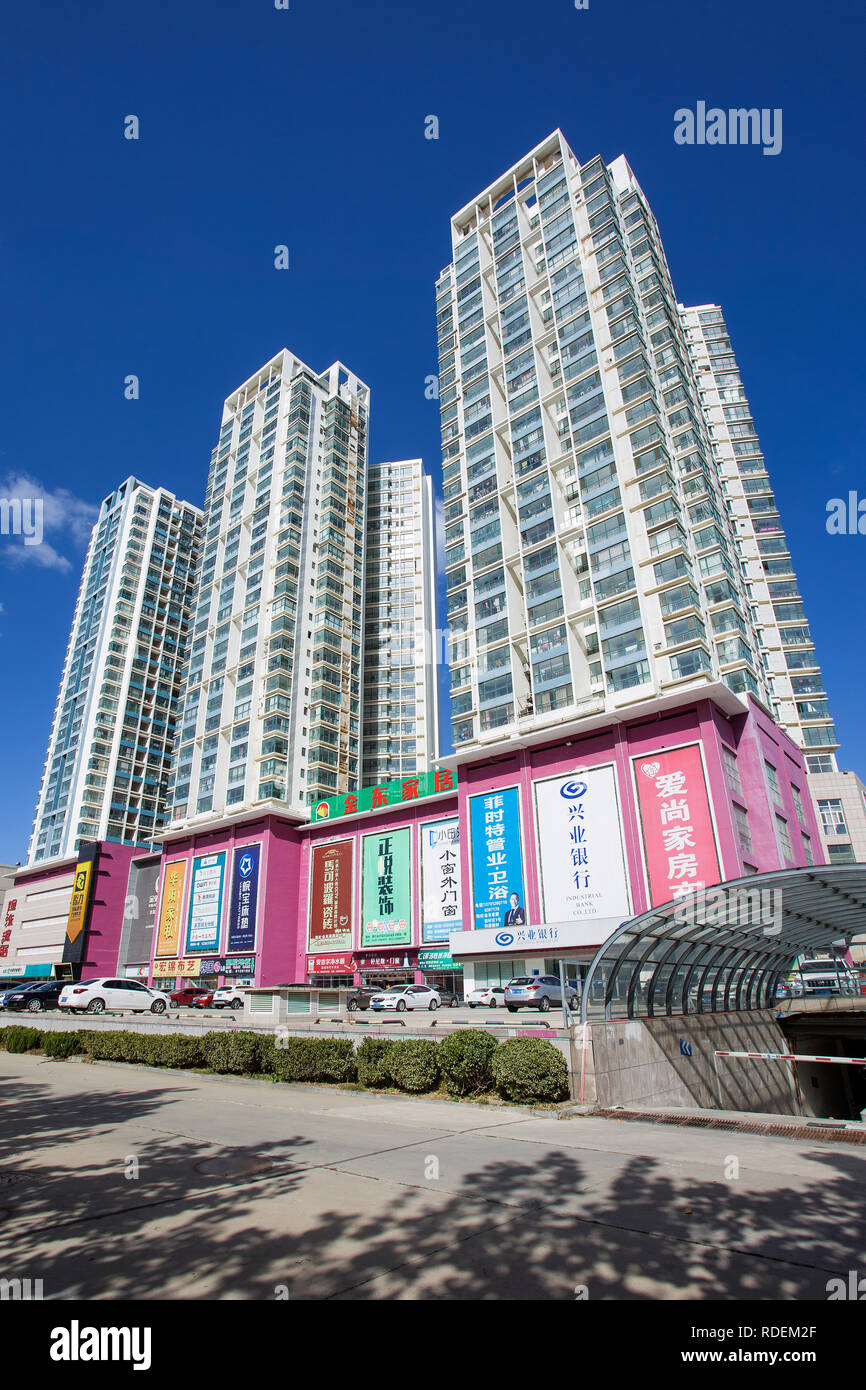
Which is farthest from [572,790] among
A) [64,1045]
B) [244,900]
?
[244,900]

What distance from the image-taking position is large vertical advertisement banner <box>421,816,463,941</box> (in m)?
48.9

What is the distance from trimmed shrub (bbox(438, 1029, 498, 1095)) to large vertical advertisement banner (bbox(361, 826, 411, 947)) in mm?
37379

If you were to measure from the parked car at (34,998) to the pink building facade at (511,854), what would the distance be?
1536 cm

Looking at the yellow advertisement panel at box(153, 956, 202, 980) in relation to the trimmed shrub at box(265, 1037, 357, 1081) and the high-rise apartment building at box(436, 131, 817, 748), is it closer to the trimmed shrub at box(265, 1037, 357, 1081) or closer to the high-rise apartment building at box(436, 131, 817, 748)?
the high-rise apartment building at box(436, 131, 817, 748)

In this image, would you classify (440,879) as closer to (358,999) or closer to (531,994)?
(358,999)

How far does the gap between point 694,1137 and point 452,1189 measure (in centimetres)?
481

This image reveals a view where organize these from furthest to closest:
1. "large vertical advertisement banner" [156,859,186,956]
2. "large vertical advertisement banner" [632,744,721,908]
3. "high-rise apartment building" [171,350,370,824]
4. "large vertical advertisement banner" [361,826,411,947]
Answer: "high-rise apartment building" [171,350,370,824] → "large vertical advertisement banner" [156,859,186,956] → "large vertical advertisement banner" [361,826,411,947] → "large vertical advertisement banner" [632,744,721,908]

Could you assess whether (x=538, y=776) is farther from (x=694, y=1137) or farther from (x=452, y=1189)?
(x=452, y=1189)

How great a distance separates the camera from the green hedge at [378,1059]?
1336 cm

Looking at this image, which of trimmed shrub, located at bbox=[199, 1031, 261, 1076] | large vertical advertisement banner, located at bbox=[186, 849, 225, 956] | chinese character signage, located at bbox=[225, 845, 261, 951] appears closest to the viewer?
trimmed shrub, located at bbox=[199, 1031, 261, 1076]

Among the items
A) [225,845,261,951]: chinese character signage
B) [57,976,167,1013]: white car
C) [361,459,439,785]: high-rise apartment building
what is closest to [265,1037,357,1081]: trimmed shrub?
[57,976,167,1013]: white car

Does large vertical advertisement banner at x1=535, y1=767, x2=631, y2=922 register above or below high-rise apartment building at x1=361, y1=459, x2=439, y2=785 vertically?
below

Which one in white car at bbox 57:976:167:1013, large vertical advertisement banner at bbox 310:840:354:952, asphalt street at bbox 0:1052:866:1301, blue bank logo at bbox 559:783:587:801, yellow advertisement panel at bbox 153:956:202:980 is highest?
blue bank logo at bbox 559:783:587:801

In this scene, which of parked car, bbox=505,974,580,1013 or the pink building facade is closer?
parked car, bbox=505,974,580,1013
